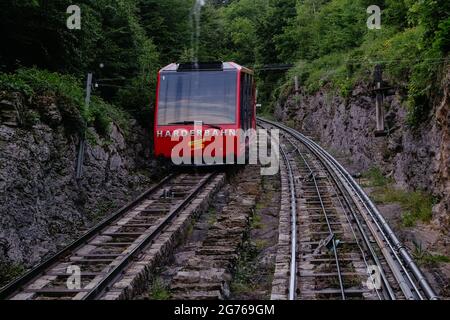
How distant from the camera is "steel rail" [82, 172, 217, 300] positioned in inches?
296

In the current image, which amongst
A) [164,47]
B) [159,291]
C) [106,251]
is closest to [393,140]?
[106,251]

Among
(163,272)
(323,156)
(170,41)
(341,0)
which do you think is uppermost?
(341,0)

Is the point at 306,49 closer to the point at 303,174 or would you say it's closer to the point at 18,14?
the point at 303,174

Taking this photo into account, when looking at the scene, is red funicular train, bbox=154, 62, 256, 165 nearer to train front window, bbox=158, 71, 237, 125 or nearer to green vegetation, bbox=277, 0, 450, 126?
train front window, bbox=158, 71, 237, 125

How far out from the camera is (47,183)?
36.2 feet

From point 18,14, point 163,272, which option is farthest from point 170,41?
point 163,272

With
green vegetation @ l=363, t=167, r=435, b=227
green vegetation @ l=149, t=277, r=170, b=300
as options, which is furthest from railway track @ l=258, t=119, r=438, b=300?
green vegetation @ l=149, t=277, r=170, b=300

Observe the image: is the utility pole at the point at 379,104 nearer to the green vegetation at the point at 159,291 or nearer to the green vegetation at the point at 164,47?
the green vegetation at the point at 164,47

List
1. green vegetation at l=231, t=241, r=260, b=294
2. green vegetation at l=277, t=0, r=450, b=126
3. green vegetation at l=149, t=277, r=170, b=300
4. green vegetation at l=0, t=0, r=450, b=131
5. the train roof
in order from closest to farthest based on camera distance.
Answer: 1. green vegetation at l=149, t=277, r=170, b=300
2. green vegetation at l=231, t=241, r=260, b=294
3. green vegetation at l=277, t=0, r=450, b=126
4. green vegetation at l=0, t=0, r=450, b=131
5. the train roof

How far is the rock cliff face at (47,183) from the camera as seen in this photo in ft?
30.6

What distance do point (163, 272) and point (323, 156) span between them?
13718 mm

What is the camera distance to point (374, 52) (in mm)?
21328

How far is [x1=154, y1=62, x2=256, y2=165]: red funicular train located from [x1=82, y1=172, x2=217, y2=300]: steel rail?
52.8 inches

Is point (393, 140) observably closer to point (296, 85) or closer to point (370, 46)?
point (370, 46)
